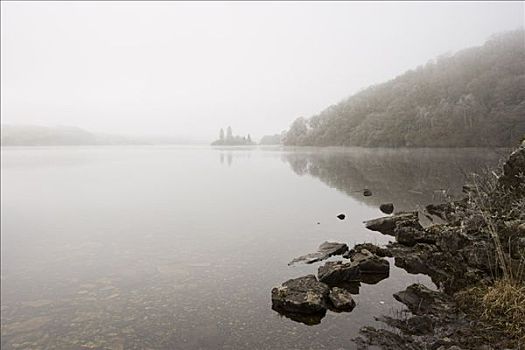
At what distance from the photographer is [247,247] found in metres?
16.4

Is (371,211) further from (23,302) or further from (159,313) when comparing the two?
(23,302)

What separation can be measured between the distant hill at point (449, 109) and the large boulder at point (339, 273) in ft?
42.7

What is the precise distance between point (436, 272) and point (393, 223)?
261 inches

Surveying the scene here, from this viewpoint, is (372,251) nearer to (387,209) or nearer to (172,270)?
(172,270)

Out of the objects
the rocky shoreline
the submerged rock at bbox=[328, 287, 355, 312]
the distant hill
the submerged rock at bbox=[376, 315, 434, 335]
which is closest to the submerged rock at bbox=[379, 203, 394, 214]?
the rocky shoreline

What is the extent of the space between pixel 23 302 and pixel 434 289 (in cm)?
1320

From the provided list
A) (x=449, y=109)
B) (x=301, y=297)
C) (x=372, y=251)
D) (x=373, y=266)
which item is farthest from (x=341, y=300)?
(x=449, y=109)

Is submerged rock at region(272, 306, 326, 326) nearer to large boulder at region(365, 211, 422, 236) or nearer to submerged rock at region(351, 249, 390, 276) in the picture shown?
submerged rock at region(351, 249, 390, 276)

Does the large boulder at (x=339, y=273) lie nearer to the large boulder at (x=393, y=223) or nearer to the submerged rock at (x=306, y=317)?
the submerged rock at (x=306, y=317)

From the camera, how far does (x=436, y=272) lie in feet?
39.7

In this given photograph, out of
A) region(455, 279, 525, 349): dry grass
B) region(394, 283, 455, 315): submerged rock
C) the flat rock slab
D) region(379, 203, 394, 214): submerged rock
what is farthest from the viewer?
region(379, 203, 394, 214): submerged rock

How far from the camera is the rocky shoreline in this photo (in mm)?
8133

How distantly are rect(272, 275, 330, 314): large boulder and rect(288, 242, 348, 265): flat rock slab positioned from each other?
3.27m

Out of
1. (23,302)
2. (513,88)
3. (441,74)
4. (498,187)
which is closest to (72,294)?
(23,302)
